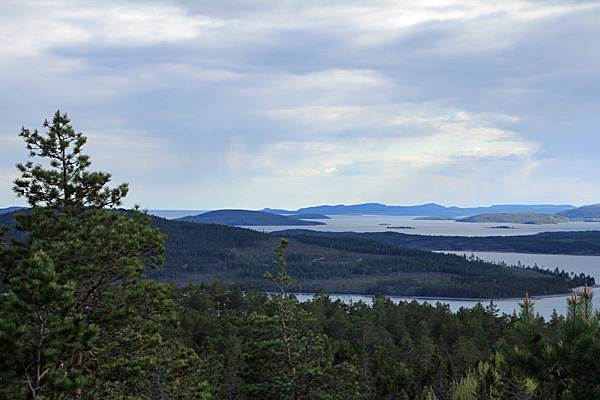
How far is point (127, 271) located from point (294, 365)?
9.33m

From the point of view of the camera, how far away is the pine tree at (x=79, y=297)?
12.4 m

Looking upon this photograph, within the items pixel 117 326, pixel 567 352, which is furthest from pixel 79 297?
pixel 567 352

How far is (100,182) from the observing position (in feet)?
73.9

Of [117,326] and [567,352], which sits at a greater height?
[567,352]

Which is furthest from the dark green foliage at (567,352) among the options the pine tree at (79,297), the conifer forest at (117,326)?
the pine tree at (79,297)

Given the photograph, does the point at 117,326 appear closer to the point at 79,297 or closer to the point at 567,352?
the point at 79,297

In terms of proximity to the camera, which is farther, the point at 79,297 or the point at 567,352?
the point at 79,297

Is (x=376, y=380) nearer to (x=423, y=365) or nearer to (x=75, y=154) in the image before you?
(x=423, y=365)

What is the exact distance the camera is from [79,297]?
18172 mm

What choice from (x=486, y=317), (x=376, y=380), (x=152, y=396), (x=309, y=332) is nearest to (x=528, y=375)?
(x=309, y=332)

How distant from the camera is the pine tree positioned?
40.7 feet

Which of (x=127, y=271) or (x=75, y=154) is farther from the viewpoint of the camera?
(x=75, y=154)

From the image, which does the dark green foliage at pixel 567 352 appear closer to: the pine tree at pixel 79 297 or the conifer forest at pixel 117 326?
the conifer forest at pixel 117 326

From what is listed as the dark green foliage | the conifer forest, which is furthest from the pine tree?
the dark green foliage
